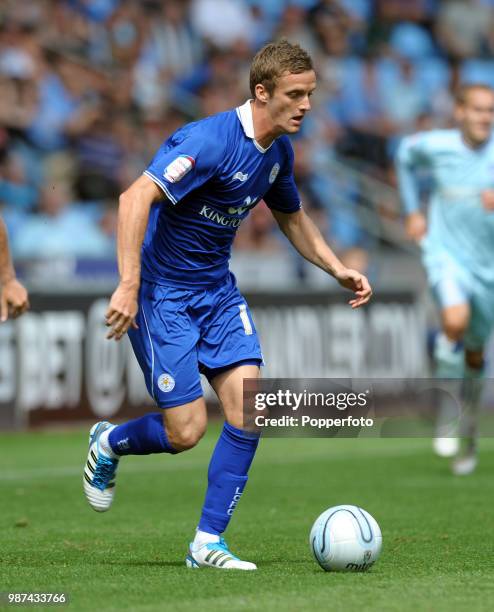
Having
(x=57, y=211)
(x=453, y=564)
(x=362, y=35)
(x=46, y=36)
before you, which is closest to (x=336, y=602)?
(x=453, y=564)

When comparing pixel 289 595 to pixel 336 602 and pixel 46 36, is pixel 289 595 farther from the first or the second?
pixel 46 36

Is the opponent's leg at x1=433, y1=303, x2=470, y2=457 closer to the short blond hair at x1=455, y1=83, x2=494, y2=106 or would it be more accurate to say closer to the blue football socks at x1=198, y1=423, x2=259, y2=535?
the short blond hair at x1=455, y1=83, x2=494, y2=106

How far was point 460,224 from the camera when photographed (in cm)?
1012

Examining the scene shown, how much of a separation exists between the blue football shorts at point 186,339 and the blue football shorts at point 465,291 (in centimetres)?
398

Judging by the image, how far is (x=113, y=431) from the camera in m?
6.24

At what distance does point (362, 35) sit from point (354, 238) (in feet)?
14.2

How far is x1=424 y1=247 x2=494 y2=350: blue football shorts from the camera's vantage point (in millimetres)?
9766

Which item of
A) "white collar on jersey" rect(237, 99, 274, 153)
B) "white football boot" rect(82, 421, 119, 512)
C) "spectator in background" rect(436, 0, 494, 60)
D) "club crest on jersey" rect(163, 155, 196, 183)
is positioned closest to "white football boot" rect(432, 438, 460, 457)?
"white football boot" rect(82, 421, 119, 512)

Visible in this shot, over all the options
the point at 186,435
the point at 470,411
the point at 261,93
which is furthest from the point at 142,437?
the point at 470,411

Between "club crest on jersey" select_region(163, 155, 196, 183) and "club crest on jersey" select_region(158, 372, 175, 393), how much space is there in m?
0.88

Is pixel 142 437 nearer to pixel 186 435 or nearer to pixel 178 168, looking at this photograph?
pixel 186 435

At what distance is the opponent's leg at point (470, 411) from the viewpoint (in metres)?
10.0

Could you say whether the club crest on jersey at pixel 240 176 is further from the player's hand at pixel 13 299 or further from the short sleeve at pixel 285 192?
the player's hand at pixel 13 299

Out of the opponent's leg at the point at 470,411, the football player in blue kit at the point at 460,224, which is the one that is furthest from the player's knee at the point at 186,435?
the opponent's leg at the point at 470,411
